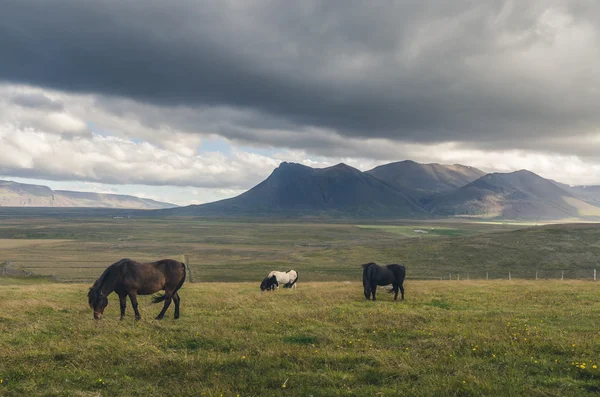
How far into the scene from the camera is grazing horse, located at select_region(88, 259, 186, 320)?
1596cm

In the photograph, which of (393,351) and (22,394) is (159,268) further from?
(393,351)

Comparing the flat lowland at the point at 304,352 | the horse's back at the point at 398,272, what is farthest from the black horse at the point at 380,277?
the flat lowland at the point at 304,352

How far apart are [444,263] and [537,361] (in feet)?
257

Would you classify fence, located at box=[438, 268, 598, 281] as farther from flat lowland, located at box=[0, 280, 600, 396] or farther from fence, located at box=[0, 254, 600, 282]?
flat lowland, located at box=[0, 280, 600, 396]

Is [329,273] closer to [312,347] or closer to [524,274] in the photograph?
[524,274]

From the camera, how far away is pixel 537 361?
1004 cm

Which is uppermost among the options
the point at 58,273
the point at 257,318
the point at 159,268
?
the point at 159,268

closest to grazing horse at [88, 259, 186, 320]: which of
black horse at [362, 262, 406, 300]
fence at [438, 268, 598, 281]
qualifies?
black horse at [362, 262, 406, 300]

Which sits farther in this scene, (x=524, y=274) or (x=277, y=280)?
(x=524, y=274)

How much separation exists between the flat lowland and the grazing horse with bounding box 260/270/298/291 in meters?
14.6

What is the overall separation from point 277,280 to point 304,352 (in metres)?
23.8

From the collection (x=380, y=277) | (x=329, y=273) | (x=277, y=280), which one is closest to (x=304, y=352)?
(x=380, y=277)

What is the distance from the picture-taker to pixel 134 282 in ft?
53.5

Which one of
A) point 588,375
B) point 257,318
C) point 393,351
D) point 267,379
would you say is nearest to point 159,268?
point 257,318
